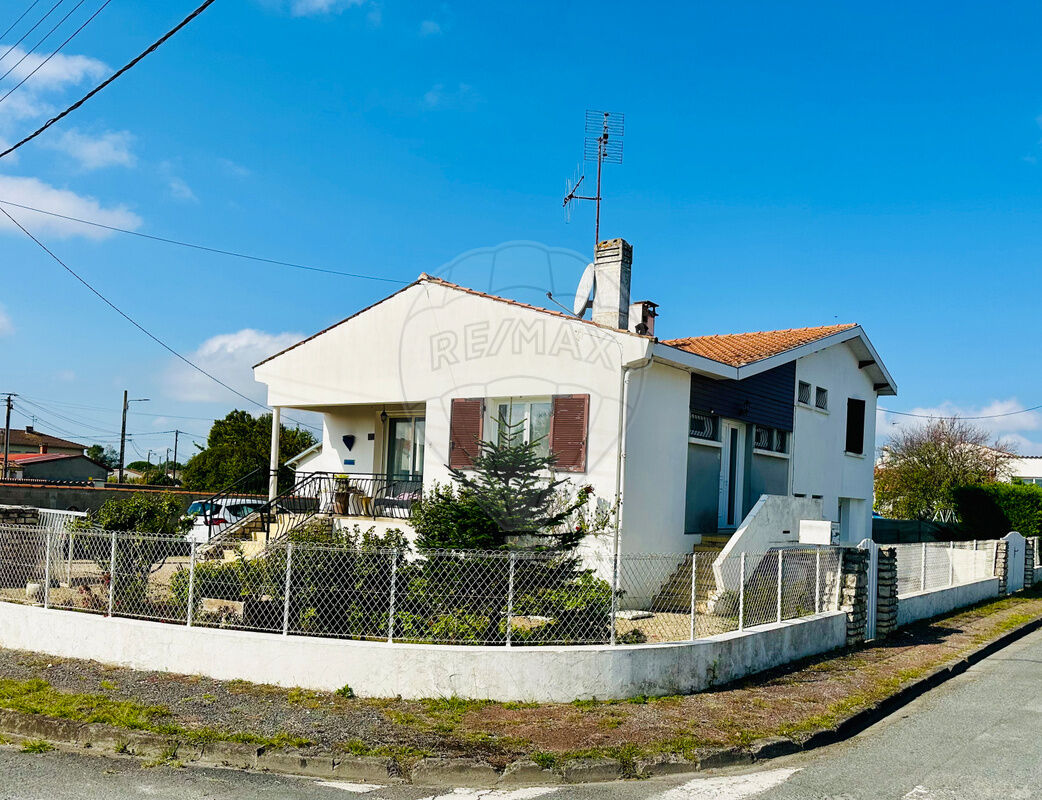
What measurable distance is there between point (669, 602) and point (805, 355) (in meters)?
7.67

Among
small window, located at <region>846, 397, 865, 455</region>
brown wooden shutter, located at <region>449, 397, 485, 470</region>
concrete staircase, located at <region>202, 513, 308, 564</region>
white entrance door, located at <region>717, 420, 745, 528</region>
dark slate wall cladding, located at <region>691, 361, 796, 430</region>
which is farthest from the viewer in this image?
small window, located at <region>846, 397, 865, 455</region>

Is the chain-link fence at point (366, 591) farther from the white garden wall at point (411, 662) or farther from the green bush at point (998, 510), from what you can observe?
the green bush at point (998, 510)

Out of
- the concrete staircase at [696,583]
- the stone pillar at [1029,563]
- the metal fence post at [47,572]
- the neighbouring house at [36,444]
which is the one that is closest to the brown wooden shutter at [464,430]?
the concrete staircase at [696,583]

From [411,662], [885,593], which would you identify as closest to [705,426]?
[885,593]

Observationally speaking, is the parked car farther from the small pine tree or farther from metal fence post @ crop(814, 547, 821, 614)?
metal fence post @ crop(814, 547, 821, 614)

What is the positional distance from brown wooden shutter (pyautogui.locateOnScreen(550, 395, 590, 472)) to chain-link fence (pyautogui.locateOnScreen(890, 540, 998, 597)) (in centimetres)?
534

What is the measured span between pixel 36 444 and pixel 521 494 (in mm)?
79421

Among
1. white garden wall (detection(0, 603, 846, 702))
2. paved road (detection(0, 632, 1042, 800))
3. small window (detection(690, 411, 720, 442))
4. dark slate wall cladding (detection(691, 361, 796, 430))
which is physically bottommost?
paved road (detection(0, 632, 1042, 800))

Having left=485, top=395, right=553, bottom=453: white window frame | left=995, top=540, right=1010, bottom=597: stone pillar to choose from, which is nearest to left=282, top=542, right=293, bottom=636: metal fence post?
left=485, top=395, right=553, bottom=453: white window frame

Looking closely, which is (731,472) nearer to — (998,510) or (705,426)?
(705,426)

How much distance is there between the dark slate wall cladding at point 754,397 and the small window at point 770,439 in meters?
0.16

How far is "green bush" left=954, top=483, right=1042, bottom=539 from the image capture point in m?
23.8

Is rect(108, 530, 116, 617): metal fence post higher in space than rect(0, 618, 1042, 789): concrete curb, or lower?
higher

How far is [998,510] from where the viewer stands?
24.2 m
